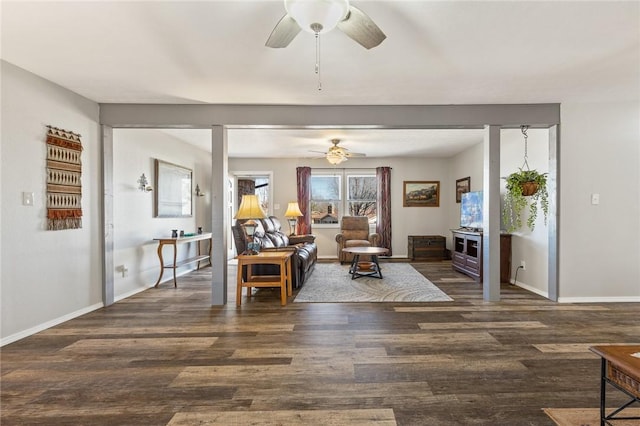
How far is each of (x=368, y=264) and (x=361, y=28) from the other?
4.20m

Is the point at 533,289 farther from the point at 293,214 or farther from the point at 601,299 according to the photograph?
the point at 293,214

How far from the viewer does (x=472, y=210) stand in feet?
18.4

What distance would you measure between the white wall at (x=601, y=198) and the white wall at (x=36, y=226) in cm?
568

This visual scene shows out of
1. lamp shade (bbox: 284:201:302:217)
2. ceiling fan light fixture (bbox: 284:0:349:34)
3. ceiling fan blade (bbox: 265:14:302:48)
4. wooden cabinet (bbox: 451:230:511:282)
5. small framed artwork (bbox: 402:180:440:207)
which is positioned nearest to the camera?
ceiling fan light fixture (bbox: 284:0:349:34)

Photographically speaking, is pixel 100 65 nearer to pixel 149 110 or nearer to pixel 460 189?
pixel 149 110

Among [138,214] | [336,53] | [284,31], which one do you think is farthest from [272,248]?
[284,31]

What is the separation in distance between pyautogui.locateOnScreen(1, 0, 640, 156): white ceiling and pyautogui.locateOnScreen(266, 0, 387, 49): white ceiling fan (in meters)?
0.21

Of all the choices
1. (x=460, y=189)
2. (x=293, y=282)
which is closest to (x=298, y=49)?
(x=293, y=282)

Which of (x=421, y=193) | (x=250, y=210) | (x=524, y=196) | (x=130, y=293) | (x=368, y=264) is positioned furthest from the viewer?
(x=421, y=193)

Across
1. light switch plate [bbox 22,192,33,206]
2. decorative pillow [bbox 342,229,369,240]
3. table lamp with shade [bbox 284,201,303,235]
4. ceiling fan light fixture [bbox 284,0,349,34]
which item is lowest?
decorative pillow [bbox 342,229,369,240]

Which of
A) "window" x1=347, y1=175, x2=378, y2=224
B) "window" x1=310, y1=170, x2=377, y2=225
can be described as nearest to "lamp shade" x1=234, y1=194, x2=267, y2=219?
"window" x1=310, y1=170, x2=377, y2=225

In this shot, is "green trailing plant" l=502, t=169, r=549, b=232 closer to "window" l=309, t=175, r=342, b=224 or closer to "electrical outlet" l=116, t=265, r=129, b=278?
"window" l=309, t=175, r=342, b=224

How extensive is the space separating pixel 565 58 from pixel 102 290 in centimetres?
543

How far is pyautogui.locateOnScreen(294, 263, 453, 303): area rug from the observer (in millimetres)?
3965
